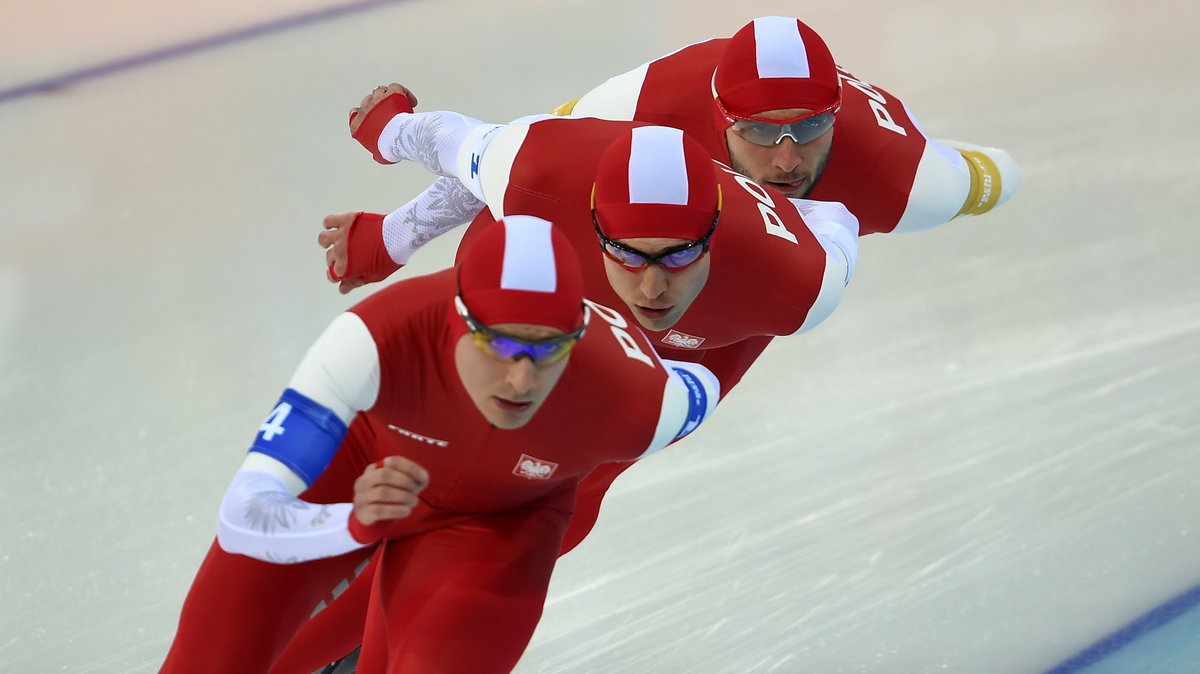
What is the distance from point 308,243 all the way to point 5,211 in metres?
1.26

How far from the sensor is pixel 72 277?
517 cm

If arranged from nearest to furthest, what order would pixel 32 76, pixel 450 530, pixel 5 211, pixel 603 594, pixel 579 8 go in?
1. pixel 450 530
2. pixel 603 594
3. pixel 5 211
4. pixel 32 76
5. pixel 579 8

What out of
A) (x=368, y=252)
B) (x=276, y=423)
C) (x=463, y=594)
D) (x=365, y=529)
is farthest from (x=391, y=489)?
(x=368, y=252)

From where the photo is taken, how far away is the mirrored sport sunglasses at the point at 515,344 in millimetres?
2629

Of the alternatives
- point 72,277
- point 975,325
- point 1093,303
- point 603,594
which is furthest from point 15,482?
point 1093,303

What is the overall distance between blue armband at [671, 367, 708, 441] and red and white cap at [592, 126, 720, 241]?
307mm

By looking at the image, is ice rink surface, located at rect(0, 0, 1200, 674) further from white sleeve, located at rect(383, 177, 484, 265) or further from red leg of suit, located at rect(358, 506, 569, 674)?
white sleeve, located at rect(383, 177, 484, 265)

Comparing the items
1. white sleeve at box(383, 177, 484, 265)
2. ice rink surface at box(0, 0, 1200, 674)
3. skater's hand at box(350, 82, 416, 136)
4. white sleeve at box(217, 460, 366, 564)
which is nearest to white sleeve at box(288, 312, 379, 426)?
white sleeve at box(217, 460, 366, 564)

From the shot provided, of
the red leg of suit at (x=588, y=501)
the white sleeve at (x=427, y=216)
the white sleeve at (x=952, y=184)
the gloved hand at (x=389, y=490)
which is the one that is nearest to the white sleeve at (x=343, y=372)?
the gloved hand at (x=389, y=490)

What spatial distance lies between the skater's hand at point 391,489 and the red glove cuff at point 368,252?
1432 millimetres

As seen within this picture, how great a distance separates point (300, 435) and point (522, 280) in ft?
1.70

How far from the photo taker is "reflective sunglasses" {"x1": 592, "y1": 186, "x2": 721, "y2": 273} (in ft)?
10.1

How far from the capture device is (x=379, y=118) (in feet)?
12.7

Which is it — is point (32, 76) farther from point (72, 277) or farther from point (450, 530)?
point (450, 530)
